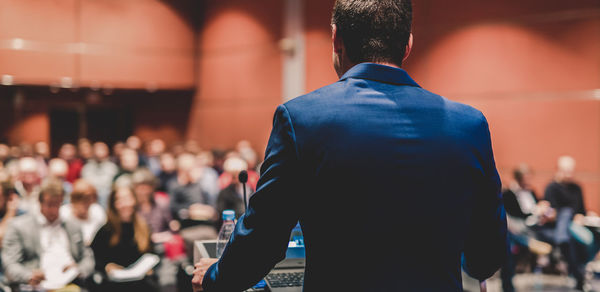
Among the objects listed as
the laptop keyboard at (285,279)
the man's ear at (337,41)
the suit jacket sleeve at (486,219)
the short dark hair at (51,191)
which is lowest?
the short dark hair at (51,191)

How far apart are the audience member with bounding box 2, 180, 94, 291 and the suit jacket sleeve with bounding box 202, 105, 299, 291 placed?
2934 mm

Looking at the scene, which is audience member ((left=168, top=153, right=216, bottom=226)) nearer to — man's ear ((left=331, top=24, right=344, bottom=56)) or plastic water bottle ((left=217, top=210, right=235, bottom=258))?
plastic water bottle ((left=217, top=210, right=235, bottom=258))

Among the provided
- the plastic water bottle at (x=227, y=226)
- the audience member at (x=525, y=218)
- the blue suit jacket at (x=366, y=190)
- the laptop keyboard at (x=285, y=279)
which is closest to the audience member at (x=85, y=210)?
the plastic water bottle at (x=227, y=226)

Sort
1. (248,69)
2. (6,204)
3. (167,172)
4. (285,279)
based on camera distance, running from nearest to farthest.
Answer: (285,279) → (6,204) → (167,172) → (248,69)

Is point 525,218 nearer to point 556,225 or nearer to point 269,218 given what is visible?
point 556,225

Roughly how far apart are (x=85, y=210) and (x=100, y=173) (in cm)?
302

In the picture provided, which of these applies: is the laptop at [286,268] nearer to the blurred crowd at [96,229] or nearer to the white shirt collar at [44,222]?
the blurred crowd at [96,229]

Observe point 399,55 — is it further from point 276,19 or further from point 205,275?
point 276,19

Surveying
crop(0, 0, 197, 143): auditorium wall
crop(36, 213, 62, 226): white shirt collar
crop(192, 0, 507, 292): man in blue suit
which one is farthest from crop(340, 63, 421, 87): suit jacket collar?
crop(0, 0, 197, 143): auditorium wall

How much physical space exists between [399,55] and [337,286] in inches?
17.4

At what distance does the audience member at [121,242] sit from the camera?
12.0 feet

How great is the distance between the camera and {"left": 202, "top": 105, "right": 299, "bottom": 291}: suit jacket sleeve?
94 cm

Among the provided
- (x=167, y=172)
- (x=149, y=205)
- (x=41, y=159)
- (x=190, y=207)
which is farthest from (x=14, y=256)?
(x=41, y=159)

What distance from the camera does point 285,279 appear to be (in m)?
1.40
